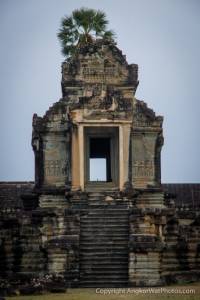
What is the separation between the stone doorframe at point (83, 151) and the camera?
96.3ft

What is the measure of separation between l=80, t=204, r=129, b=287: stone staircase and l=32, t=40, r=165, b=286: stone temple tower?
0.03 m

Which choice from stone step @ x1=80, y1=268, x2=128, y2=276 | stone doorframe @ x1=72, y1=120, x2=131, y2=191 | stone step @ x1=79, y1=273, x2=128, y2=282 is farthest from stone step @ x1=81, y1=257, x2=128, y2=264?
stone doorframe @ x1=72, y1=120, x2=131, y2=191

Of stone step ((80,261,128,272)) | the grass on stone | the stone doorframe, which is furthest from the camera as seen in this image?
the stone doorframe

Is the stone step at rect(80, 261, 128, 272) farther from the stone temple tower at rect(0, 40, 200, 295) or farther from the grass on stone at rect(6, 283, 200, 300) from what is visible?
the grass on stone at rect(6, 283, 200, 300)

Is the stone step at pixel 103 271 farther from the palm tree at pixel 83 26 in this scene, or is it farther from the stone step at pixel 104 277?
the palm tree at pixel 83 26

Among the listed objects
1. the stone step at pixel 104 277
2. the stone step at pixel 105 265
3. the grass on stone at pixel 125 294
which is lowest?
the grass on stone at pixel 125 294

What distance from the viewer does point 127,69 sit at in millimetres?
31109

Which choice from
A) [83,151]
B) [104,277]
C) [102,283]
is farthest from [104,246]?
[83,151]

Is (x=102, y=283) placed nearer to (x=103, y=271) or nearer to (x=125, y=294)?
(x=103, y=271)

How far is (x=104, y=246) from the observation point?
2627cm

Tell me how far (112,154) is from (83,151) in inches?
70.1

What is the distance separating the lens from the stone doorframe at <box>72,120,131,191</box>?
2936cm

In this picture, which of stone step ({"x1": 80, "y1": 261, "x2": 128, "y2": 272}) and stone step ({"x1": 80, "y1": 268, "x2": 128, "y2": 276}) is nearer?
stone step ({"x1": 80, "y1": 268, "x2": 128, "y2": 276})

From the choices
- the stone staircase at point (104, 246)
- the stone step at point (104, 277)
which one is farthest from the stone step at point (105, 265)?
the stone step at point (104, 277)
